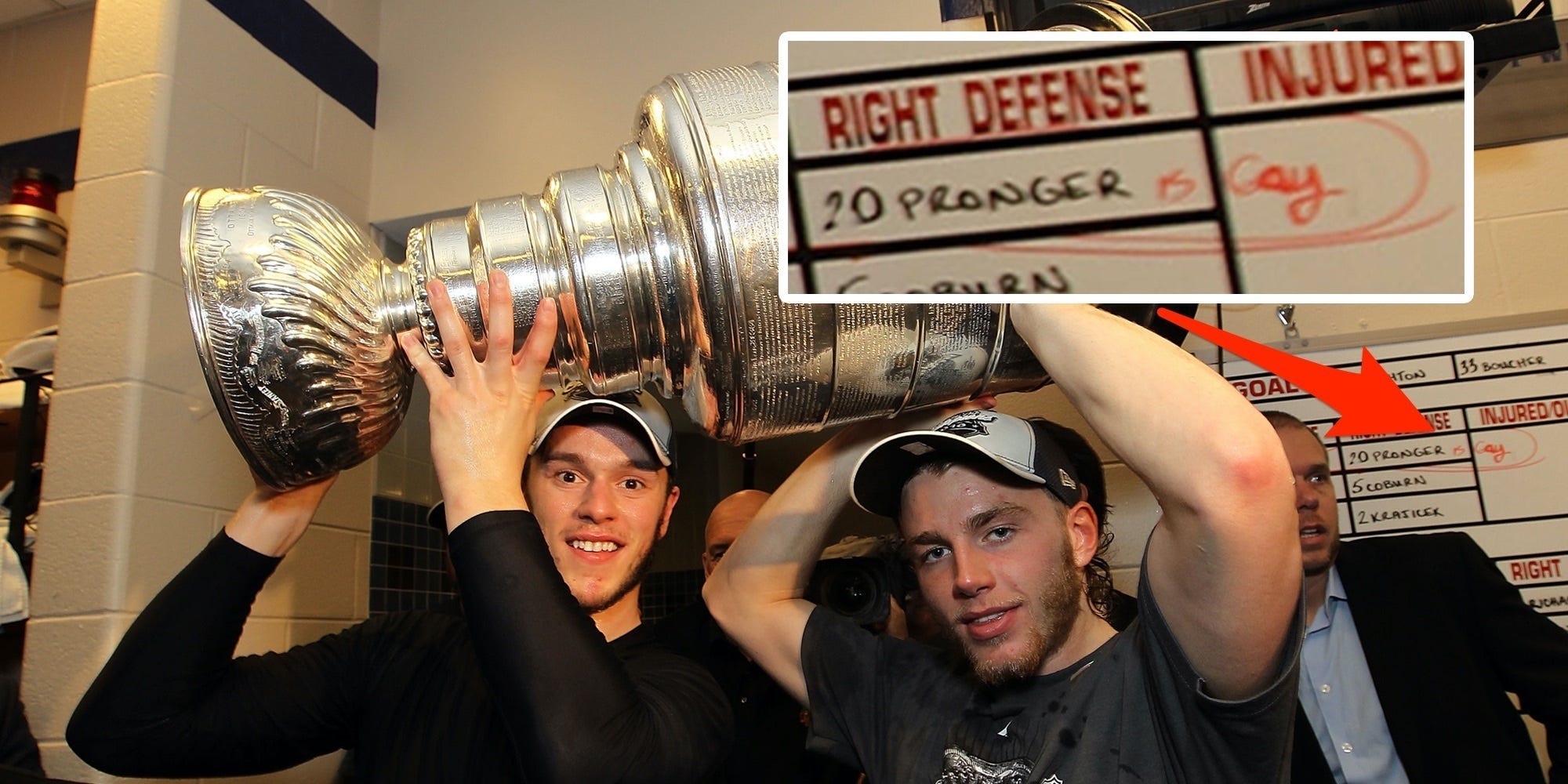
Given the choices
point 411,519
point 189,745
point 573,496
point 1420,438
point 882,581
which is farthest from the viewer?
point 411,519

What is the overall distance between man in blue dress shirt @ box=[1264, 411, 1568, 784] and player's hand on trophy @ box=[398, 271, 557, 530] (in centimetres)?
109

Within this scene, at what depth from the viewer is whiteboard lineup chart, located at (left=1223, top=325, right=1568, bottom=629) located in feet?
5.73

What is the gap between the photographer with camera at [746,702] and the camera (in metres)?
1.54

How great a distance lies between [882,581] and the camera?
1.52m

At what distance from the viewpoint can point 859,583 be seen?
150 centimetres

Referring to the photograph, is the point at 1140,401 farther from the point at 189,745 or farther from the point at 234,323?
the point at 189,745

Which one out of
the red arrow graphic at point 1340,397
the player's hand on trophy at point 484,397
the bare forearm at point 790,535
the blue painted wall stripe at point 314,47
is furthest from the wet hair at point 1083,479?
the blue painted wall stripe at point 314,47

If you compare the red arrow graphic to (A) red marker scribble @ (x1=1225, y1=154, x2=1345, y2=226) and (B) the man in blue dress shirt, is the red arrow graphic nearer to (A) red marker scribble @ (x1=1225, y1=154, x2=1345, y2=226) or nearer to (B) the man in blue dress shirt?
(A) red marker scribble @ (x1=1225, y1=154, x2=1345, y2=226)

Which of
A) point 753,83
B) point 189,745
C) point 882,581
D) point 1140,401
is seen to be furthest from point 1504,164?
point 189,745

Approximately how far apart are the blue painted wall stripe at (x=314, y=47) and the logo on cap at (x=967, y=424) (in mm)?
1667

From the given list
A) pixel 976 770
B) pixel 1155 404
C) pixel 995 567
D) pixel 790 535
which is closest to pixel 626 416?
pixel 790 535

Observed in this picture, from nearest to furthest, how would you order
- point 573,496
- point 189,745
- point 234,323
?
point 234,323
point 189,745
point 573,496

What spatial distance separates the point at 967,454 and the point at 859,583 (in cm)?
39

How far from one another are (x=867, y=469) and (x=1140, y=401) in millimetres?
464
